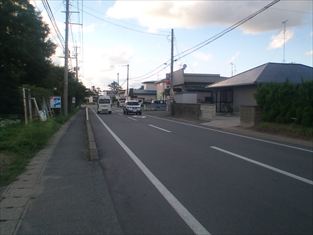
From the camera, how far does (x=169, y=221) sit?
713 cm

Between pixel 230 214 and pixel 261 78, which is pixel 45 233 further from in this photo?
pixel 261 78

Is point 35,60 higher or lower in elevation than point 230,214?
higher

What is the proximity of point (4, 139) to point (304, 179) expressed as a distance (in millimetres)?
11751

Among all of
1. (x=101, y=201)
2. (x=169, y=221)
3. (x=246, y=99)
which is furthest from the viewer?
A: (x=246, y=99)

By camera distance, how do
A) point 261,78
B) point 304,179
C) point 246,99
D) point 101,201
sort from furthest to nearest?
point 246,99
point 261,78
point 304,179
point 101,201

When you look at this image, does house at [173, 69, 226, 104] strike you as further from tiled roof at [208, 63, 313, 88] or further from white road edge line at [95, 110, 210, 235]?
white road edge line at [95, 110, 210, 235]

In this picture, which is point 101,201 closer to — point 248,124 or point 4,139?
point 4,139

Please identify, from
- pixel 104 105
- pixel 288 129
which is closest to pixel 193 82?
pixel 104 105

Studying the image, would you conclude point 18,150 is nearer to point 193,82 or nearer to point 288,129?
point 288,129

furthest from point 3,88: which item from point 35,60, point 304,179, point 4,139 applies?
point 304,179

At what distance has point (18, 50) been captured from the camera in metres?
42.0

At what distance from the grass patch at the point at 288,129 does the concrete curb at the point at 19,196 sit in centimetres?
1359

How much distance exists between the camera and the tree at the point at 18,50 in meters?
41.6

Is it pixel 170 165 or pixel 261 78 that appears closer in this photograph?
pixel 170 165
